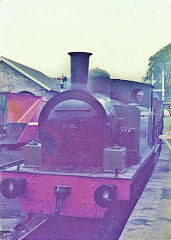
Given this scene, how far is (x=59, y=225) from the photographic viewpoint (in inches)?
196

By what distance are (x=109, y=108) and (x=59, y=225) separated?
5.98ft

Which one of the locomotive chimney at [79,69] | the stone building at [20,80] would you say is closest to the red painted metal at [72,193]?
the locomotive chimney at [79,69]

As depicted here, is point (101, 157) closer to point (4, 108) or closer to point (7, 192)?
point (7, 192)

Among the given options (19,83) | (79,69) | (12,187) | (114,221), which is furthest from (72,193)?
(19,83)

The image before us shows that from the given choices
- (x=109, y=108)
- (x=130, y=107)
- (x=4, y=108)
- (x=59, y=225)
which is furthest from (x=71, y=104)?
(x=4, y=108)

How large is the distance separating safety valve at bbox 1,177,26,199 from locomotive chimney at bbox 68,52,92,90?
149 cm

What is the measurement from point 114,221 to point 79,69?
2.27 meters

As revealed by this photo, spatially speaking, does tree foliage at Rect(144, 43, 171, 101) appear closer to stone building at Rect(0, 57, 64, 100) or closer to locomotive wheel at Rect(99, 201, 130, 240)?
stone building at Rect(0, 57, 64, 100)

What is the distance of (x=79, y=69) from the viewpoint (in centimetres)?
482

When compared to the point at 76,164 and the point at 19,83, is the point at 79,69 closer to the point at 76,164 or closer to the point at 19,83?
the point at 76,164

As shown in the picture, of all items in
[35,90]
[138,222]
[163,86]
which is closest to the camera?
[138,222]

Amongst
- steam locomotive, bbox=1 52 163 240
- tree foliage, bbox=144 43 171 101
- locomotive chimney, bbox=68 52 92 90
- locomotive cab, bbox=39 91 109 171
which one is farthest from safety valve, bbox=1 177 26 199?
tree foliage, bbox=144 43 171 101

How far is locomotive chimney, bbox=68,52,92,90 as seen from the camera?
4.78m

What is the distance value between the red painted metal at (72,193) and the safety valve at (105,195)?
118 mm
